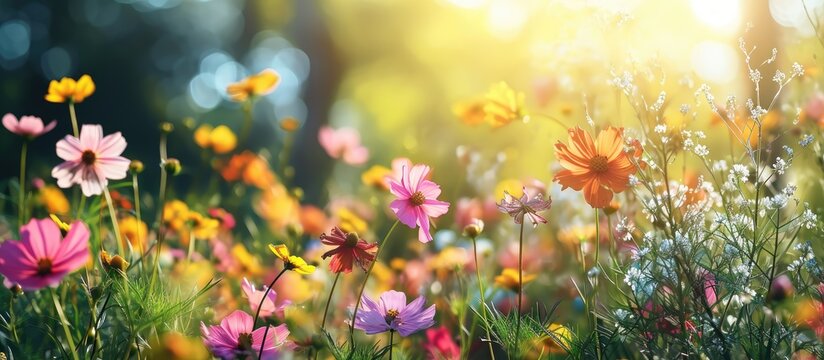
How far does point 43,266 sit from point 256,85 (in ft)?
4.26

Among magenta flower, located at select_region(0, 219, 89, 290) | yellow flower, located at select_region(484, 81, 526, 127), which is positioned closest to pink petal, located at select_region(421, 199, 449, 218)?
yellow flower, located at select_region(484, 81, 526, 127)

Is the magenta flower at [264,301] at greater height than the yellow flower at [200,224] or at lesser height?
greater

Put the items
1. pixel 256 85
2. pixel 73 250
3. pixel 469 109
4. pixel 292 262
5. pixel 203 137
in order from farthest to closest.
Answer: pixel 203 137 < pixel 469 109 < pixel 256 85 < pixel 292 262 < pixel 73 250

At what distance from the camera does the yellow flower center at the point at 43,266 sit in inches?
41.0

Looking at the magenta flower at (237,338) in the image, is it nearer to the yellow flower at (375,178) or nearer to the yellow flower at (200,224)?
the yellow flower at (200,224)

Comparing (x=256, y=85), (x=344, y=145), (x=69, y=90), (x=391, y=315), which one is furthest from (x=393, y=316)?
(x=344, y=145)

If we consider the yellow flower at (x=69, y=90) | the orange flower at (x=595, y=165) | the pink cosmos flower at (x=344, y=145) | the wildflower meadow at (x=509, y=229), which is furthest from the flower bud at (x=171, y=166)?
the pink cosmos flower at (x=344, y=145)

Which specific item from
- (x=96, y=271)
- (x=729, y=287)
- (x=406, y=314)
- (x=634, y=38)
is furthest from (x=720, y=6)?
(x=96, y=271)

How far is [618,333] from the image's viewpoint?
1.27m

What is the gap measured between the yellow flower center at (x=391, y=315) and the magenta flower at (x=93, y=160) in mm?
591

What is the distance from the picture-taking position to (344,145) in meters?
3.07

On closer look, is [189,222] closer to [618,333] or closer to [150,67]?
[618,333]

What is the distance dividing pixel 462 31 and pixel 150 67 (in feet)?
21.6

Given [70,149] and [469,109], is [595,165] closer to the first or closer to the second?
[70,149]
